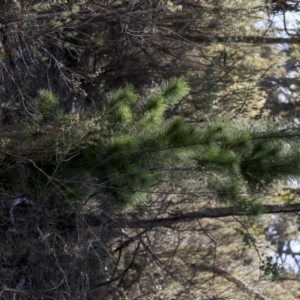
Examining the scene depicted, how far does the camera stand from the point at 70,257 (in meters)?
7.71

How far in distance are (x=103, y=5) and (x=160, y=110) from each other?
1.43 metres

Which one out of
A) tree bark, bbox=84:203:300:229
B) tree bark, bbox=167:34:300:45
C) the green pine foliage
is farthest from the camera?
tree bark, bbox=167:34:300:45

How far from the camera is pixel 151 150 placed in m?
5.52

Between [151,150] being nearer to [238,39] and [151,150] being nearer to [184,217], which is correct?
[184,217]

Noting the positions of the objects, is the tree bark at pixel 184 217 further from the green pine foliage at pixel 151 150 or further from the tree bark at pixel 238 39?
the tree bark at pixel 238 39

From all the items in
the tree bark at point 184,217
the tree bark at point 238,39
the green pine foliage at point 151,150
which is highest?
the green pine foliage at point 151,150

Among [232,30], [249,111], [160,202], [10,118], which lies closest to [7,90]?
[10,118]

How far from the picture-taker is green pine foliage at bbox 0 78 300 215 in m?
5.43

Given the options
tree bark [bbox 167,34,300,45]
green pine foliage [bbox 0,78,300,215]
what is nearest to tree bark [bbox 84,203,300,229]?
green pine foliage [bbox 0,78,300,215]

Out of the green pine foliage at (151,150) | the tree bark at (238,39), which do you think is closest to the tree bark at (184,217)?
the green pine foliage at (151,150)

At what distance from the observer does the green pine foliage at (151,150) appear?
17.8 feet

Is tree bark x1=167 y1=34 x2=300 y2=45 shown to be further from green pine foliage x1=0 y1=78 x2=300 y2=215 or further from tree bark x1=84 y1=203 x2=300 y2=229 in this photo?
green pine foliage x1=0 y1=78 x2=300 y2=215

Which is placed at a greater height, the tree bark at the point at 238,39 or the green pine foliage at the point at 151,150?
the green pine foliage at the point at 151,150

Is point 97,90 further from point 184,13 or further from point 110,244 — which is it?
→ point 184,13
